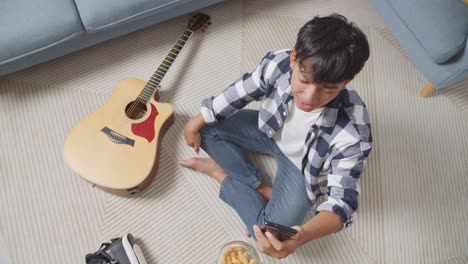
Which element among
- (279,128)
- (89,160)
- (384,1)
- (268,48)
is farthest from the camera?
(268,48)

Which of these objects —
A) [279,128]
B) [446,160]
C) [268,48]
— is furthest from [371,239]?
[268,48]

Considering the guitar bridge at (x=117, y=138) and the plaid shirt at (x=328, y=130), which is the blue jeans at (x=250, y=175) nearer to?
the plaid shirt at (x=328, y=130)

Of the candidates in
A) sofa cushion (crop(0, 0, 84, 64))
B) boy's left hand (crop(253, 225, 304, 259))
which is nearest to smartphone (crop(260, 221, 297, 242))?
boy's left hand (crop(253, 225, 304, 259))

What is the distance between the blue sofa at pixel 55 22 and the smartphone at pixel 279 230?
0.91 meters

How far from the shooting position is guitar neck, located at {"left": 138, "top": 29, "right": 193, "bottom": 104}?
4.49ft

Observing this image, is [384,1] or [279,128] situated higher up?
[384,1]

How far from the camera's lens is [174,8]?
1.46m

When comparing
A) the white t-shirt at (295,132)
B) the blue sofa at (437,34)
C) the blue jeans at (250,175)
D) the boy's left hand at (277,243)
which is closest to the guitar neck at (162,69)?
the blue jeans at (250,175)

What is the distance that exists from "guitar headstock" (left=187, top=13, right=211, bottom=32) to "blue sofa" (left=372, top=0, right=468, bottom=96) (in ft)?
2.52

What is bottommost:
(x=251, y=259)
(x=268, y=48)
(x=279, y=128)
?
(x=251, y=259)

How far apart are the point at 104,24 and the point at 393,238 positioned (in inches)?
53.0

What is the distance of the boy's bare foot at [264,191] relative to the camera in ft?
4.36

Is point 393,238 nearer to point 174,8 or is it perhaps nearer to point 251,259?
point 251,259

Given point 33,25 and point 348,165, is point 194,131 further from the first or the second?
point 33,25
